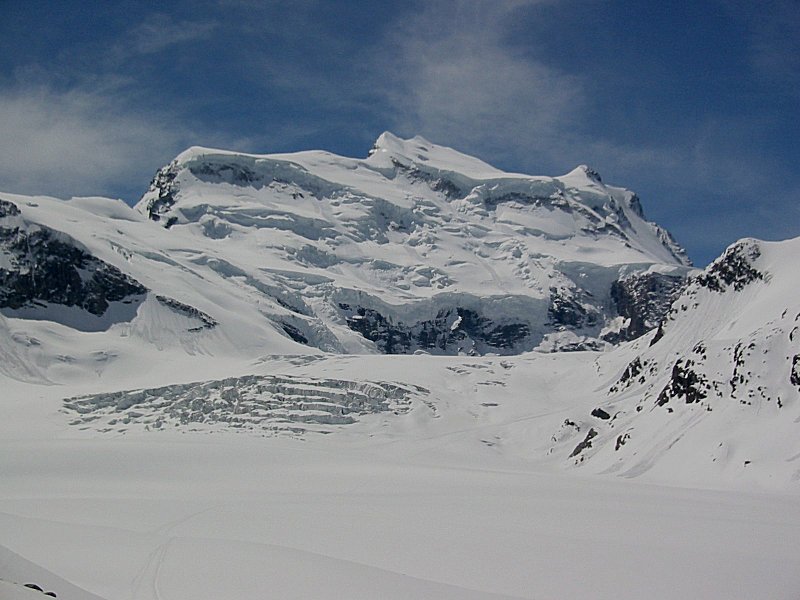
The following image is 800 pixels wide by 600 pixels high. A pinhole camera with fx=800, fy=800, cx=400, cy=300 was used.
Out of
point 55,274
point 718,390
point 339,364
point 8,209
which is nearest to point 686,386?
point 718,390

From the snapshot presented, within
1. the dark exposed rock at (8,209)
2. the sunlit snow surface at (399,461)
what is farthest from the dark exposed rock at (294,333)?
the dark exposed rock at (8,209)

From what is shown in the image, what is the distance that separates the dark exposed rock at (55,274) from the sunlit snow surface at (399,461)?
3.53 metres

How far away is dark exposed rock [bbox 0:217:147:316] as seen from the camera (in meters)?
126

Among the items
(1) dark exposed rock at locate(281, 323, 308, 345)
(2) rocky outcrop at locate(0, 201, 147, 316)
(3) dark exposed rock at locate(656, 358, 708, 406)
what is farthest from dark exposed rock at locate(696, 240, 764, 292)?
(2) rocky outcrop at locate(0, 201, 147, 316)

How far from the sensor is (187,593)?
18.8 m

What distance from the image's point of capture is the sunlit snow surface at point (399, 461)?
20203 millimetres

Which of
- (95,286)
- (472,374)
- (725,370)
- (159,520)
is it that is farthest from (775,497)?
(95,286)

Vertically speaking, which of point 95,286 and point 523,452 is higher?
point 95,286

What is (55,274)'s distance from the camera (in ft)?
425

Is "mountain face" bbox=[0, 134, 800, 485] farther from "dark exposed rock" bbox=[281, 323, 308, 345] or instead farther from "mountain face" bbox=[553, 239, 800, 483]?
"dark exposed rock" bbox=[281, 323, 308, 345]

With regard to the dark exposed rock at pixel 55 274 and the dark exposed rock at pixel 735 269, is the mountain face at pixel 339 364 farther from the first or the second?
the dark exposed rock at pixel 55 274

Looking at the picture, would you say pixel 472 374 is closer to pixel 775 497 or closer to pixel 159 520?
pixel 775 497

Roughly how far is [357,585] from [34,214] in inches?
5348

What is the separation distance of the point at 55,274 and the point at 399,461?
89.8 meters
